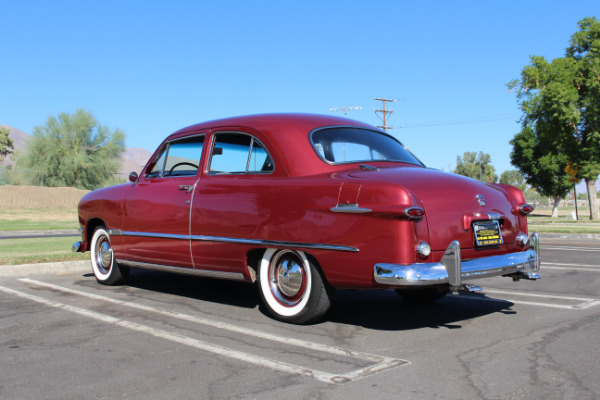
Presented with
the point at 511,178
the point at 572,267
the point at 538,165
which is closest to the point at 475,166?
the point at 511,178

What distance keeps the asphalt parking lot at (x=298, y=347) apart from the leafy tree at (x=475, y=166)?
102 m

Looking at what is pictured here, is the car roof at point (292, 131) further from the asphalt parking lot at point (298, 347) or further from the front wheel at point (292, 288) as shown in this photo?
the asphalt parking lot at point (298, 347)

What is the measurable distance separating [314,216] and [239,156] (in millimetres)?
1296

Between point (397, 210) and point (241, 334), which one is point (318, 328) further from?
point (397, 210)

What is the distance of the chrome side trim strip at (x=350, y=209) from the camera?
4.12 meters

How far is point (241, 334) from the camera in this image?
4.34 m

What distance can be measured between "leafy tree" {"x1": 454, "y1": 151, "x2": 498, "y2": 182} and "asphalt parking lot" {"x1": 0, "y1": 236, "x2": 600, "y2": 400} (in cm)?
10233

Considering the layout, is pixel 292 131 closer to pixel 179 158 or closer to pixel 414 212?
pixel 414 212

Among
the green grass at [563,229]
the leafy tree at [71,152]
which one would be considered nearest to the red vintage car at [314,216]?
the green grass at [563,229]

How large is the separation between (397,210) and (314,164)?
1056 millimetres

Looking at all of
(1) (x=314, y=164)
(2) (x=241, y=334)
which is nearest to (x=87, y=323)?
(2) (x=241, y=334)

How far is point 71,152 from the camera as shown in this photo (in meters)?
48.8

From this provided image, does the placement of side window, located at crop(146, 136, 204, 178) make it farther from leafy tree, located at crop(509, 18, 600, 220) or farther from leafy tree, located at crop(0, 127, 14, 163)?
leafy tree, located at crop(0, 127, 14, 163)

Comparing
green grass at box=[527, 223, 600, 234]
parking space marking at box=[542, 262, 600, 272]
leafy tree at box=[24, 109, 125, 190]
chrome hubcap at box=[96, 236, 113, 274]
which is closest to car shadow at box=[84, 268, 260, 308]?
chrome hubcap at box=[96, 236, 113, 274]
